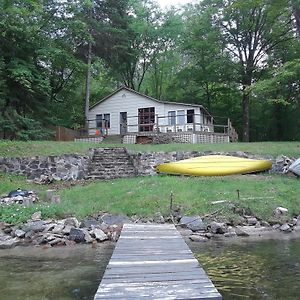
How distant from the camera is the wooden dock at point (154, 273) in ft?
12.2

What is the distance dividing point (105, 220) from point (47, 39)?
1681cm

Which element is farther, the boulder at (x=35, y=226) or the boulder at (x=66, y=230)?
the boulder at (x=35, y=226)

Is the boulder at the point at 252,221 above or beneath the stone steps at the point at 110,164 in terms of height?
beneath

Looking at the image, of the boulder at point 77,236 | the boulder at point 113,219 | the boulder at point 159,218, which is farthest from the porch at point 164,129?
the boulder at point 77,236

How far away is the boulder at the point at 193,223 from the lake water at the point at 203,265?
46.0 inches

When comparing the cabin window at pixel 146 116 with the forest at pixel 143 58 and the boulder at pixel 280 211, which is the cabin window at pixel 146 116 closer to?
the forest at pixel 143 58

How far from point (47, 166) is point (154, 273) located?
1275 centimetres

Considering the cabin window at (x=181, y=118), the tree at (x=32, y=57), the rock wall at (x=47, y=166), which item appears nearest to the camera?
the rock wall at (x=47, y=166)

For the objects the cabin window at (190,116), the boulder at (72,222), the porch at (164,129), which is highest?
the cabin window at (190,116)

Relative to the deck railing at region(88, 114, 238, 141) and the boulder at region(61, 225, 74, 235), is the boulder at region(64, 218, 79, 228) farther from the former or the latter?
the deck railing at region(88, 114, 238, 141)

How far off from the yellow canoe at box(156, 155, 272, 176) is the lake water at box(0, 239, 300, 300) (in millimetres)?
5435

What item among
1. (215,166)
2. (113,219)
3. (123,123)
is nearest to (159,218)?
(113,219)

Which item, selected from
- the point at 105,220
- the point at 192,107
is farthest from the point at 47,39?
the point at 105,220

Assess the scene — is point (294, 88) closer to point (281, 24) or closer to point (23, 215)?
point (281, 24)
